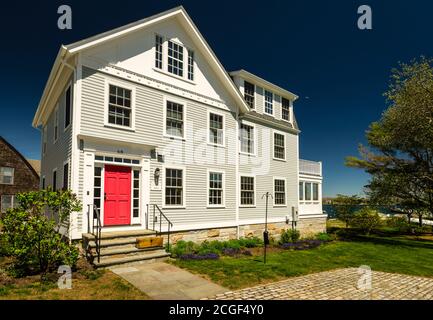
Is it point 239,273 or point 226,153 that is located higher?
point 226,153

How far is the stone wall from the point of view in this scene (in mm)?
13484

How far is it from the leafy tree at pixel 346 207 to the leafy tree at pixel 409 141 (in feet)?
12.4

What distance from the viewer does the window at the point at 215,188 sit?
14906 millimetres

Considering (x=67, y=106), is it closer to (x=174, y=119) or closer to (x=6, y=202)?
(x=174, y=119)

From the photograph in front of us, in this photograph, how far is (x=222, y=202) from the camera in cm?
1535

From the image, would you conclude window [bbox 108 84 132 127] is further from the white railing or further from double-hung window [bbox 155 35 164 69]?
the white railing

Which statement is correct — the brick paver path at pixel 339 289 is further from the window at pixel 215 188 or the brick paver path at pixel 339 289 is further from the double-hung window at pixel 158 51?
the double-hung window at pixel 158 51

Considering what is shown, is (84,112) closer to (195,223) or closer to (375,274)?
(195,223)

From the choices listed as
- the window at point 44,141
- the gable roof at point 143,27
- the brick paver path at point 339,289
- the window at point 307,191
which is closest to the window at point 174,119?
the gable roof at point 143,27

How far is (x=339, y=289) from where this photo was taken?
26.2 ft

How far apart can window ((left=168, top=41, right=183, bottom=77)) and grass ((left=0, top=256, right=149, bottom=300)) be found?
9271 millimetres

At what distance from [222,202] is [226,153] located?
2506 mm
